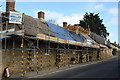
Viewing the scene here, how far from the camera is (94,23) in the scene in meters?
61.5

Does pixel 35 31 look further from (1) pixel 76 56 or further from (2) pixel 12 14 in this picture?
(1) pixel 76 56

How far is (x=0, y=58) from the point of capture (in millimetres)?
13820

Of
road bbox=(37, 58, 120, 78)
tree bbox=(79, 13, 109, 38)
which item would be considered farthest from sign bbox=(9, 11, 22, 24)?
tree bbox=(79, 13, 109, 38)

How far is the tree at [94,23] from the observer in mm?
60878

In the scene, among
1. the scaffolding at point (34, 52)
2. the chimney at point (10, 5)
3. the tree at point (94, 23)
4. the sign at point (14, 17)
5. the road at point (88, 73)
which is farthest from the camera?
the tree at point (94, 23)

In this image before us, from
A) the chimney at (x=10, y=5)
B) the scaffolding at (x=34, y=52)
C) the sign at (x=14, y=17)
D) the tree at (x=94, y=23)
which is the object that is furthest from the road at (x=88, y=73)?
the tree at (x=94, y=23)

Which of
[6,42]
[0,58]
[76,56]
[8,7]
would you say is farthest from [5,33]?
[76,56]

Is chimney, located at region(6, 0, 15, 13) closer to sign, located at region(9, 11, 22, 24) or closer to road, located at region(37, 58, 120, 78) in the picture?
sign, located at region(9, 11, 22, 24)

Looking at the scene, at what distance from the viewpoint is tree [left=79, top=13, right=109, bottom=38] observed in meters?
60.9

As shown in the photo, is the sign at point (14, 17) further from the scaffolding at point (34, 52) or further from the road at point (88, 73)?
the road at point (88, 73)

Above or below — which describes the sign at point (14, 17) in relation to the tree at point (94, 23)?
below

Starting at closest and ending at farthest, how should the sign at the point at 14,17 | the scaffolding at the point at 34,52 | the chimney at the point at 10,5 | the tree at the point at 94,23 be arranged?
the sign at the point at 14,17 → the scaffolding at the point at 34,52 → the chimney at the point at 10,5 → the tree at the point at 94,23

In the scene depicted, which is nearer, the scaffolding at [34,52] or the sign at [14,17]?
the sign at [14,17]

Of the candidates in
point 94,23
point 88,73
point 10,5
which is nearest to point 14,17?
point 10,5
